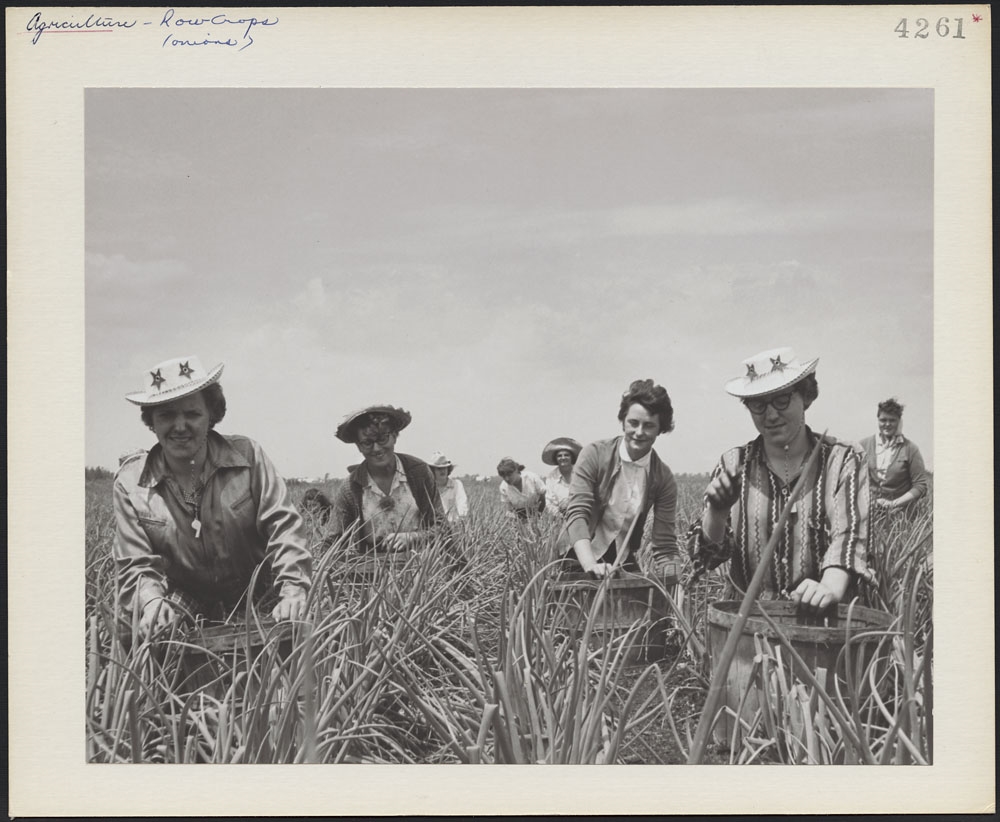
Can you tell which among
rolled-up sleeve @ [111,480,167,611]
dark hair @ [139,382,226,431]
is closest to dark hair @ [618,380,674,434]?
dark hair @ [139,382,226,431]

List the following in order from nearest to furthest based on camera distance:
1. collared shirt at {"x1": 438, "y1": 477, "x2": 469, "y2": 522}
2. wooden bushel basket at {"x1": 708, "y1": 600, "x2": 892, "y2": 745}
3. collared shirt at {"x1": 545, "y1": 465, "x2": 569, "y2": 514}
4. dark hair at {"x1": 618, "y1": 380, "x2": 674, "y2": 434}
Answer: wooden bushel basket at {"x1": 708, "y1": 600, "x2": 892, "y2": 745}
dark hair at {"x1": 618, "y1": 380, "x2": 674, "y2": 434}
collared shirt at {"x1": 545, "y1": 465, "x2": 569, "y2": 514}
collared shirt at {"x1": 438, "y1": 477, "x2": 469, "y2": 522}

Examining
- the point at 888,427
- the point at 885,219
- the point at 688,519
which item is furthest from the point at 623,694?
the point at 885,219

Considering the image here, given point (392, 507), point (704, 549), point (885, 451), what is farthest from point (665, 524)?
point (392, 507)

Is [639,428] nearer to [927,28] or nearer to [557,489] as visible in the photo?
[557,489]

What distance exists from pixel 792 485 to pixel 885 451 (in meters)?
0.23

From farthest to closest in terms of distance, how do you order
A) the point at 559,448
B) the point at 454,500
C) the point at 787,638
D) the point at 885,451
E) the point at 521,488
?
1. the point at 454,500
2. the point at 521,488
3. the point at 559,448
4. the point at 885,451
5. the point at 787,638

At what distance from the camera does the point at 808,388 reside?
7.40ft

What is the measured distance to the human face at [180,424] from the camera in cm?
227

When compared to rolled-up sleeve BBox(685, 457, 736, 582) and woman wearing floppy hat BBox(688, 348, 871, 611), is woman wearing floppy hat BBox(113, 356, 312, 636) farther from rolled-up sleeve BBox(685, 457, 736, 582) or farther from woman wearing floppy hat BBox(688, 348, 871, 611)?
woman wearing floppy hat BBox(688, 348, 871, 611)

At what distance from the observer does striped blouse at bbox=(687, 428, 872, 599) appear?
7.41ft

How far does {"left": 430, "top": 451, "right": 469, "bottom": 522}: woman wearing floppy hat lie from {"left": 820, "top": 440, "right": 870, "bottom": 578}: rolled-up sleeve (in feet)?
3.04

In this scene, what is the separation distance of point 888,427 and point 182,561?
5.66ft

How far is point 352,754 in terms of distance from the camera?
7.13 feet

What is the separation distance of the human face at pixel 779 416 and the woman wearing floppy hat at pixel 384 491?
0.84 m
